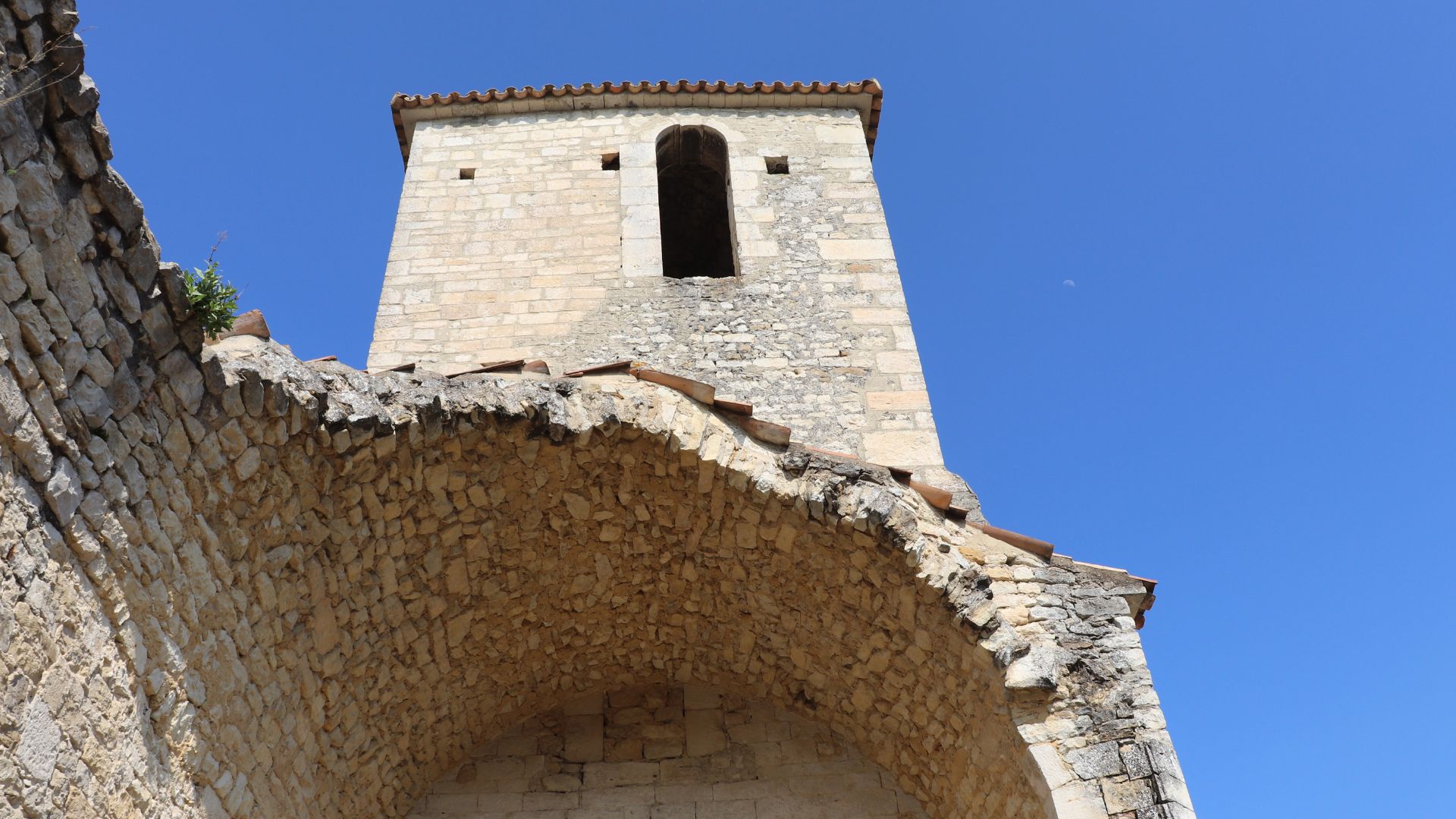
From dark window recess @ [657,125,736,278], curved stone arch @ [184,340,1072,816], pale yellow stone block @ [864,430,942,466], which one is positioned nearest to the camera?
curved stone arch @ [184,340,1072,816]

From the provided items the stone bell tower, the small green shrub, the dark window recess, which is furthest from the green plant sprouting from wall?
the dark window recess

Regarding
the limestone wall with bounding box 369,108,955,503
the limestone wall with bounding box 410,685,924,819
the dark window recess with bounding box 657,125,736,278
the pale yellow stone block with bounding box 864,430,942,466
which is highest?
the dark window recess with bounding box 657,125,736,278

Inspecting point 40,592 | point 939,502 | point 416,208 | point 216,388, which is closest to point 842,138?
point 416,208

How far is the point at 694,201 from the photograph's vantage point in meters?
10.1

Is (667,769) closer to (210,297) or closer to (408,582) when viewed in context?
(408,582)

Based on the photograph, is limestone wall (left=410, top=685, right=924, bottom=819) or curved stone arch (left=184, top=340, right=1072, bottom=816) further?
limestone wall (left=410, top=685, right=924, bottom=819)

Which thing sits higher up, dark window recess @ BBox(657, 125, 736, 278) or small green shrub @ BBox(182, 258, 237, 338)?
dark window recess @ BBox(657, 125, 736, 278)

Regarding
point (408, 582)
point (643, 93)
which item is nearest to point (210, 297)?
point (408, 582)

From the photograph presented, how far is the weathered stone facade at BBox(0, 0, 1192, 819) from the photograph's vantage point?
Answer: 3254 millimetres

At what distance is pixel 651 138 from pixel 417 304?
2584mm

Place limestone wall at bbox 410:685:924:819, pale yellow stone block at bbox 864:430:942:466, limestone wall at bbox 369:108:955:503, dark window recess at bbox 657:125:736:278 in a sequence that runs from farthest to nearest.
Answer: dark window recess at bbox 657:125:736:278 → limestone wall at bbox 369:108:955:503 → pale yellow stone block at bbox 864:430:942:466 → limestone wall at bbox 410:685:924:819

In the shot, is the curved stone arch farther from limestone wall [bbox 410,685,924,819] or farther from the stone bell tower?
the stone bell tower

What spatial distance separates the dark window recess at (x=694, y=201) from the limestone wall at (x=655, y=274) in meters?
0.16

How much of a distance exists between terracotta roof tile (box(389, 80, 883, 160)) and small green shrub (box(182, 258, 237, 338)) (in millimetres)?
6042
